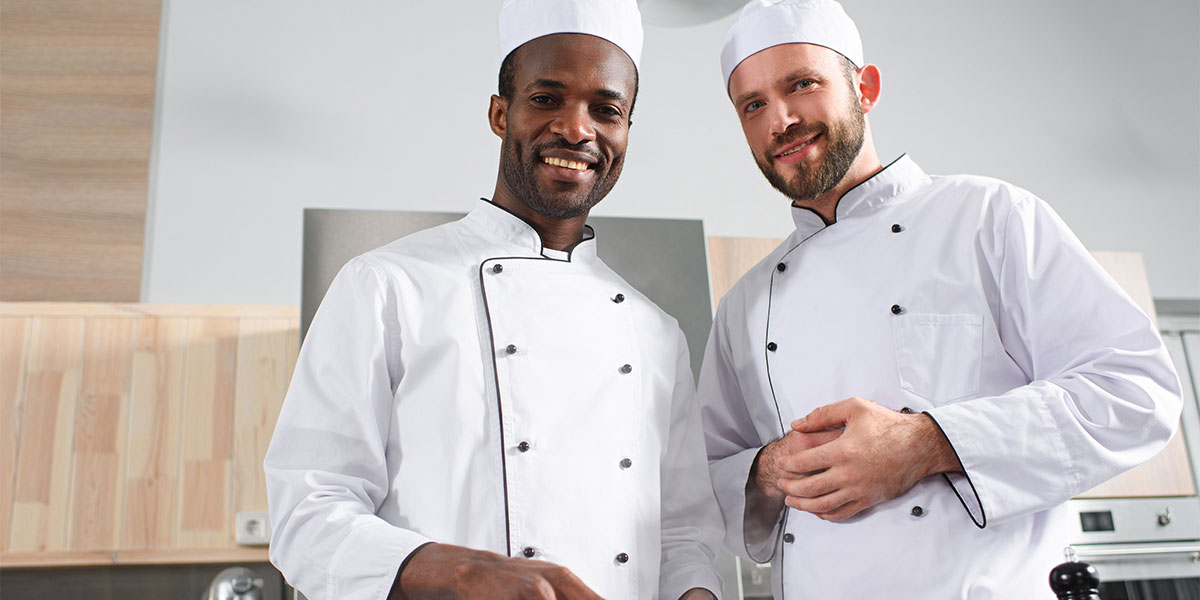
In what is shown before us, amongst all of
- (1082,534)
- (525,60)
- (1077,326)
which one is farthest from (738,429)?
(1082,534)

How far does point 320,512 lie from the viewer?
890 mm

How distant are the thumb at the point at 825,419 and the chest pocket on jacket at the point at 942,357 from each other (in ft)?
0.37

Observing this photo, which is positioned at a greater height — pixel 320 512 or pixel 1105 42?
pixel 1105 42

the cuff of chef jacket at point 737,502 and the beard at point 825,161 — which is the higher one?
the beard at point 825,161

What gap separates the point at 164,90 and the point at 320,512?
2.35 meters

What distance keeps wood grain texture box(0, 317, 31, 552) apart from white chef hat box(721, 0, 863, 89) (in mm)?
1778

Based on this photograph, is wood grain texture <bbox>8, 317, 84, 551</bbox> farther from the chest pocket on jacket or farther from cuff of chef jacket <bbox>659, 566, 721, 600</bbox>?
the chest pocket on jacket

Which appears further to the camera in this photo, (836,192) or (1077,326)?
(836,192)

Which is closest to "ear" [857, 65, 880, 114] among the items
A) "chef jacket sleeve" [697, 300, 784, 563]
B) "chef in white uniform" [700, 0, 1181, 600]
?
"chef in white uniform" [700, 0, 1181, 600]

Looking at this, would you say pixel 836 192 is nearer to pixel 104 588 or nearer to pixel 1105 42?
pixel 104 588

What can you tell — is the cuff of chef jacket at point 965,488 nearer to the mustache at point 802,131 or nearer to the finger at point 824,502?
the finger at point 824,502

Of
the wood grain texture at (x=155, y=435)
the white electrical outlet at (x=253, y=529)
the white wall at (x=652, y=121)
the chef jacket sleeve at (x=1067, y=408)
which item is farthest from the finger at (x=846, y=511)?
the white wall at (x=652, y=121)

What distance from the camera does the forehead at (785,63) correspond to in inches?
52.9

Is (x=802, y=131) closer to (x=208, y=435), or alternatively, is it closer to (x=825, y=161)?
(x=825, y=161)
